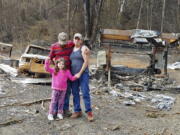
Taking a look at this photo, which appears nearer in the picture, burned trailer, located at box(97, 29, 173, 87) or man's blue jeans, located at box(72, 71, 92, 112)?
man's blue jeans, located at box(72, 71, 92, 112)

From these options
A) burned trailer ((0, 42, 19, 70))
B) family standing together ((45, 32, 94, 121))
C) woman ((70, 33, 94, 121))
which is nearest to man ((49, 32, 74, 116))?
family standing together ((45, 32, 94, 121))

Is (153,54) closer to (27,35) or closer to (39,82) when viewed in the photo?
(39,82)

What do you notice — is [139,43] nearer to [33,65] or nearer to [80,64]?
[33,65]

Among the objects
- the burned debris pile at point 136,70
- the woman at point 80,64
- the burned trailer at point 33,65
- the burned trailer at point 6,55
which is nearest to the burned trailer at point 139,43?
the burned debris pile at point 136,70

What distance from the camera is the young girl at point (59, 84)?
6.87 metres

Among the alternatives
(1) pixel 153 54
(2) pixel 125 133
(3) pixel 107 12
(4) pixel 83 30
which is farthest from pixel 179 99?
(3) pixel 107 12

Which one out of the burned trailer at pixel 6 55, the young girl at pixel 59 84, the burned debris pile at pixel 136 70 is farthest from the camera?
the burned trailer at pixel 6 55

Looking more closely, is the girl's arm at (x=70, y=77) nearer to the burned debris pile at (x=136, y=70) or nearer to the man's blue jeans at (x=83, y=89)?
the man's blue jeans at (x=83, y=89)

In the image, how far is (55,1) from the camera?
116ft

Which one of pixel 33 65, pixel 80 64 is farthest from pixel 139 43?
pixel 80 64

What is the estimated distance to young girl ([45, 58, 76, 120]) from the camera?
22.5 feet

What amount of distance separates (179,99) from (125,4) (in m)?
25.2

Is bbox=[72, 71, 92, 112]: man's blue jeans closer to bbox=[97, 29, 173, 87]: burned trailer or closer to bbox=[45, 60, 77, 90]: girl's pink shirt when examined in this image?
bbox=[45, 60, 77, 90]: girl's pink shirt

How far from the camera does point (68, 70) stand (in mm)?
6926
